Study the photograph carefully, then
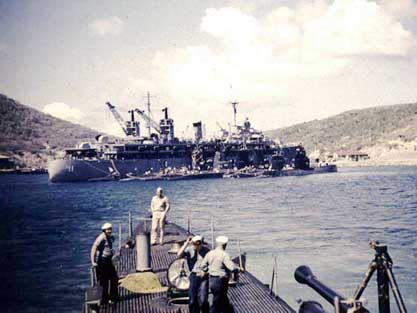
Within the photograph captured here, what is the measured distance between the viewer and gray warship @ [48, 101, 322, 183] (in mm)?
116312

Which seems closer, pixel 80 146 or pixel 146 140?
pixel 80 146

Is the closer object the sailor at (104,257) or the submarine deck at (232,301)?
the submarine deck at (232,301)

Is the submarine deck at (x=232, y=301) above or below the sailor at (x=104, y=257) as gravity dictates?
below

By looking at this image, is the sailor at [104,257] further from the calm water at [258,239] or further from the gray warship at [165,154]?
the gray warship at [165,154]

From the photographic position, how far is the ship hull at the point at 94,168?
371 feet

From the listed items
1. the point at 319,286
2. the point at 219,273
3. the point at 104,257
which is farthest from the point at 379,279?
the point at 104,257

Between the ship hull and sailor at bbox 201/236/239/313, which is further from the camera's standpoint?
the ship hull

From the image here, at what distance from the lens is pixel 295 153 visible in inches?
5605

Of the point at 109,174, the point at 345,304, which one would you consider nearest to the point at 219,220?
the point at 345,304

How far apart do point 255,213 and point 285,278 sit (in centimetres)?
2670

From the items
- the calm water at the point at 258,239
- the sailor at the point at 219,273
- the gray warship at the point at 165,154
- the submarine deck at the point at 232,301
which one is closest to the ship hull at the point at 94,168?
the gray warship at the point at 165,154

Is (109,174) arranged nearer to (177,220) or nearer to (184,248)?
(177,220)

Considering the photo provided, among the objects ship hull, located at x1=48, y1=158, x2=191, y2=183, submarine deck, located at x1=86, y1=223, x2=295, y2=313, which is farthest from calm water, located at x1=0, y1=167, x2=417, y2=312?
ship hull, located at x1=48, y1=158, x2=191, y2=183

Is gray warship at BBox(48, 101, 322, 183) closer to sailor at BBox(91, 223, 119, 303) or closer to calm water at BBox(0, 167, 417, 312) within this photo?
calm water at BBox(0, 167, 417, 312)
